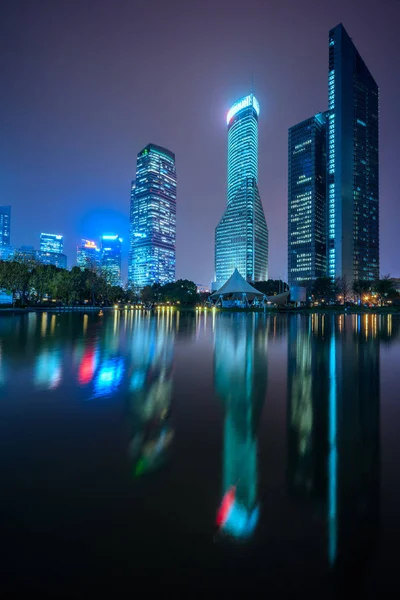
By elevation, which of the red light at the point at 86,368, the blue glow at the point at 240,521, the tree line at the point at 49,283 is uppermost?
the tree line at the point at 49,283

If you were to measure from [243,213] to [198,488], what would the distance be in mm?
181444

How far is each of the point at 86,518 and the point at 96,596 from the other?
798mm

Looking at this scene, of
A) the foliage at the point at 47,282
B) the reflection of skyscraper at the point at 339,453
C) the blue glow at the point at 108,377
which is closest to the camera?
the reflection of skyscraper at the point at 339,453

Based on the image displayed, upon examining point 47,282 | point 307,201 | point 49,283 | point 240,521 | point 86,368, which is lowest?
point 240,521

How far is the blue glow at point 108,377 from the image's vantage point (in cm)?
686

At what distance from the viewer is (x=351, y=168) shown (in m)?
146

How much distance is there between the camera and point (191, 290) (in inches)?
4867

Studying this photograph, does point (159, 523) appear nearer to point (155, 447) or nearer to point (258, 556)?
point (258, 556)

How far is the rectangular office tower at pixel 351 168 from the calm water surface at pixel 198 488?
5984 inches

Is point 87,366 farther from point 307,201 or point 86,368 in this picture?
point 307,201

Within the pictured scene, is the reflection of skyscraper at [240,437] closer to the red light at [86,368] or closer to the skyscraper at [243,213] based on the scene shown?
the red light at [86,368]

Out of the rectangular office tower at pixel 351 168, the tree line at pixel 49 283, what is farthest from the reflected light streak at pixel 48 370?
the rectangular office tower at pixel 351 168

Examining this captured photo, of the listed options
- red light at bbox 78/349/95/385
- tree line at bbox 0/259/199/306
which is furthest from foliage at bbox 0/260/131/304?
red light at bbox 78/349/95/385

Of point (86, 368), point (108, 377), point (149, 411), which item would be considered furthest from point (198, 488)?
point (86, 368)
